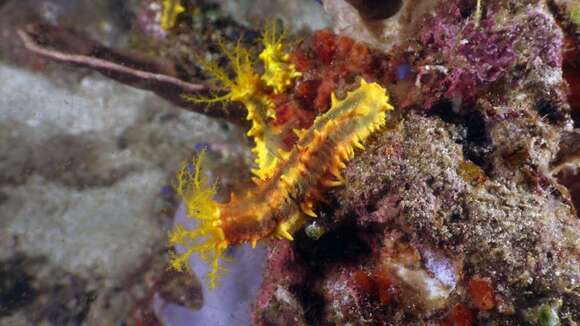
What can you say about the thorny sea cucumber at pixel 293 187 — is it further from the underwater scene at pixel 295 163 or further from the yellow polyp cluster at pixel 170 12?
the yellow polyp cluster at pixel 170 12

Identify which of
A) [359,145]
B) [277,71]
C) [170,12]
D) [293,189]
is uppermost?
[359,145]

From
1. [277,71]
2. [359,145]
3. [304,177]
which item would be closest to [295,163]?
[304,177]

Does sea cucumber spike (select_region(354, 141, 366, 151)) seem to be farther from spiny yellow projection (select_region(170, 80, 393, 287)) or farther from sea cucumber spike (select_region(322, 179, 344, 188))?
sea cucumber spike (select_region(322, 179, 344, 188))

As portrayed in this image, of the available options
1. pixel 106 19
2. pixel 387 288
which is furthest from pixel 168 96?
pixel 387 288

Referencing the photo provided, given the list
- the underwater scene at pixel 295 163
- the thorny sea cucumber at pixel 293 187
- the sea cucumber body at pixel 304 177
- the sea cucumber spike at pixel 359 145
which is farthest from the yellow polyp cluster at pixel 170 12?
the sea cucumber spike at pixel 359 145

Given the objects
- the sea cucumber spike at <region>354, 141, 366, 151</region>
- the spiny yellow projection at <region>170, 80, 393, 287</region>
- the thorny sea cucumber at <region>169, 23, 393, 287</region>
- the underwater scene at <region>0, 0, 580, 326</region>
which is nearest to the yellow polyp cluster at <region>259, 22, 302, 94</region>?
the underwater scene at <region>0, 0, 580, 326</region>

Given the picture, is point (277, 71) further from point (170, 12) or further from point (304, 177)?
point (170, 12)
